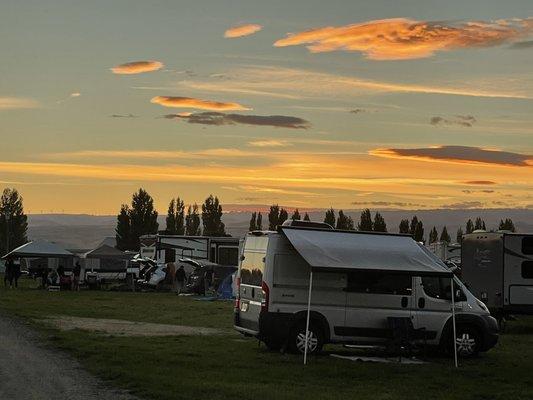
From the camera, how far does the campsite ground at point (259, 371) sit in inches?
555

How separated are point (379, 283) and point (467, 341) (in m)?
2.29

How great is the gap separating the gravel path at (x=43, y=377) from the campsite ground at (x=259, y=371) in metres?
0.35

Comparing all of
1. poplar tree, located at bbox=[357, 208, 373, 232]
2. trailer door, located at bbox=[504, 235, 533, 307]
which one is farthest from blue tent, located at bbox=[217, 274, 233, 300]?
poplar tree, located at bbox=[357, 208, 373, 232]

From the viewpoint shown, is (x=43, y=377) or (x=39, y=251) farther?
(x=39, y=251)

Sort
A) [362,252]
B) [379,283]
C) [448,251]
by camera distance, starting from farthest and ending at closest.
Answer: [448,251], [379,283], [362,252]

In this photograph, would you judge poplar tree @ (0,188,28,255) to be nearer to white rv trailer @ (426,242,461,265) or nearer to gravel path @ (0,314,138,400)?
white rv trailer @ (426,242,461,265)

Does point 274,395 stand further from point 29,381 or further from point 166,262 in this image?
point 166,262

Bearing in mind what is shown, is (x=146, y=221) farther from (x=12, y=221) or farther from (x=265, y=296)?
(x=265, y=296)

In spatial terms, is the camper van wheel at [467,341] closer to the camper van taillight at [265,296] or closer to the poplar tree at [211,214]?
the camper van taillight at [265,296]

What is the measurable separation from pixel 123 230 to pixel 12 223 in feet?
59.3

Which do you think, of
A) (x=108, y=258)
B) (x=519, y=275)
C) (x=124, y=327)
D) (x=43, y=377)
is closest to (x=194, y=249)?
(x=108, y=258)

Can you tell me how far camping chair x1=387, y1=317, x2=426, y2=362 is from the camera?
61.3 ft

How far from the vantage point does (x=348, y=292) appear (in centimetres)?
1898

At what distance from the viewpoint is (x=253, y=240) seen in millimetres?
19953
